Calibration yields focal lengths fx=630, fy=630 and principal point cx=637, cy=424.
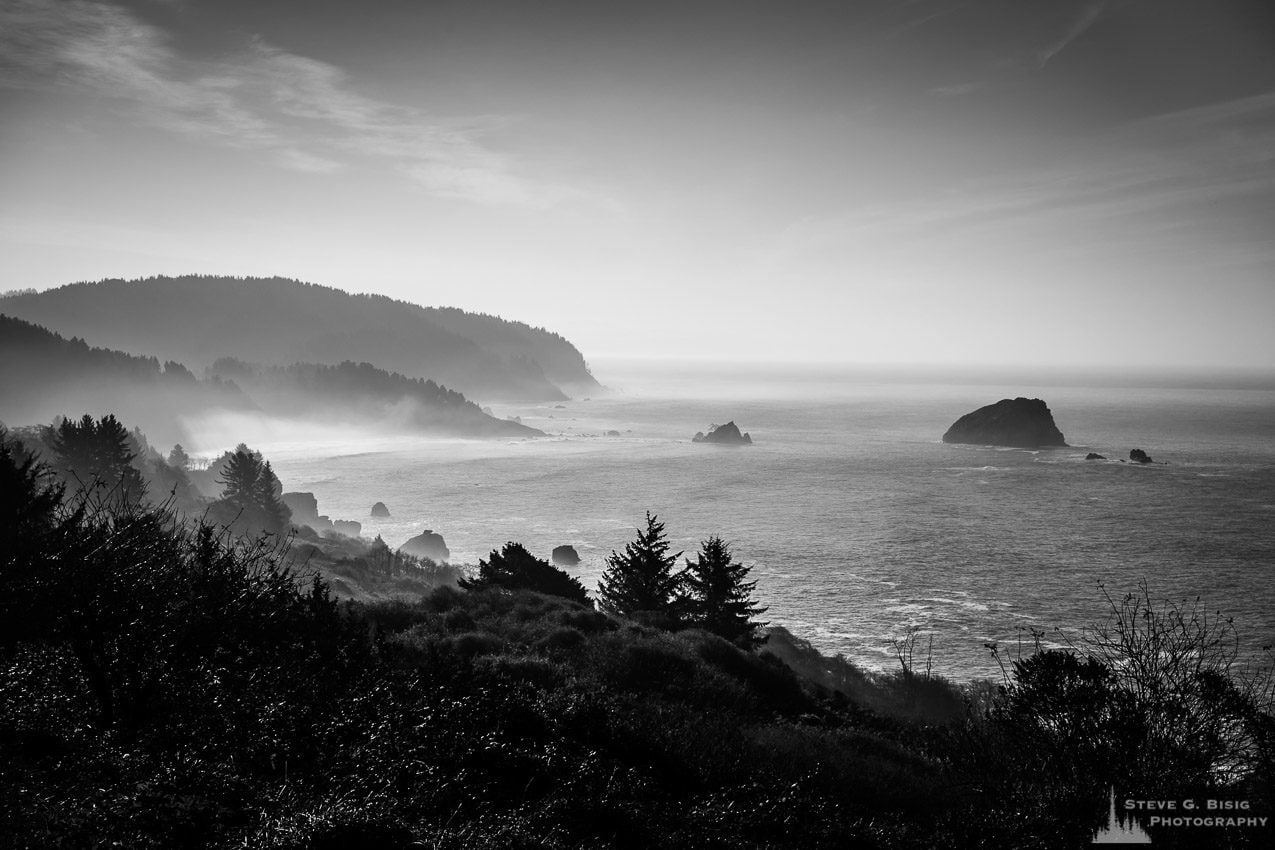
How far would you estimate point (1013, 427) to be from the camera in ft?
394

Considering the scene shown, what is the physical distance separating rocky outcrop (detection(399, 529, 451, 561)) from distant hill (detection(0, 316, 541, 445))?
96533 millimetres

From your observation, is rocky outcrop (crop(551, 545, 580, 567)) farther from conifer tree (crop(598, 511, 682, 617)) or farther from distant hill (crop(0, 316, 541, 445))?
distant hill (crop(0, 316, 541, 445))

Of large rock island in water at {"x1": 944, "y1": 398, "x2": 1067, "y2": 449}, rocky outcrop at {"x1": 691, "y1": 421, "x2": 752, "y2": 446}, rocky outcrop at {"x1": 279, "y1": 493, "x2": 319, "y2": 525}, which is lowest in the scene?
rocky outcrop at {"x1": 279, "y1": 493, "x2": 319, "y2": 525}

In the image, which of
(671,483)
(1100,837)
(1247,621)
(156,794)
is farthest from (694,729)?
(671,483)

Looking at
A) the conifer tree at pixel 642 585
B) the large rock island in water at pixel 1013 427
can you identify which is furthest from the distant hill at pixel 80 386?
the large rock island in water at pixel 1013 427

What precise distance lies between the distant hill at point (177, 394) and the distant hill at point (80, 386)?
0.16 m

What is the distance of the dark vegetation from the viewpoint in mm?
8258

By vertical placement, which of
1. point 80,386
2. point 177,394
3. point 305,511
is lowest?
point 305,511

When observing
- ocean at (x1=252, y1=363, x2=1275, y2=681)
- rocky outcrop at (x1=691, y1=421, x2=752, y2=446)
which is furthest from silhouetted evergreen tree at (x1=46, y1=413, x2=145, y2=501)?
rocky outcrop at (x1=691, y1=421, x2=752, y2=446)

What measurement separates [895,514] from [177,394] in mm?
164499

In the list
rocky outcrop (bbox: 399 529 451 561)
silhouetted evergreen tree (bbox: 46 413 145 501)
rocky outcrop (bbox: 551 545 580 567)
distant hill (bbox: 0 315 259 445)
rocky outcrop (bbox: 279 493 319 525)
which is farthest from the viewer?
distant hill (bbox: 0 315 259 445)

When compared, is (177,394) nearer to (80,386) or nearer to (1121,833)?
(80,386)

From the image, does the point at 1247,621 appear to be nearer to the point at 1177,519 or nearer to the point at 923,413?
the point at 1177,519

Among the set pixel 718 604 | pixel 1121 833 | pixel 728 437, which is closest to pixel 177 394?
pixel 728 437
